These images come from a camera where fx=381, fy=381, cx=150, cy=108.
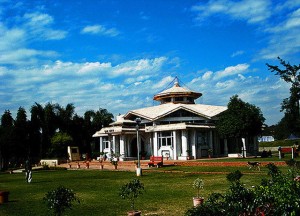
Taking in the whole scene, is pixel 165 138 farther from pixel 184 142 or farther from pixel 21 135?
pixel 21 135

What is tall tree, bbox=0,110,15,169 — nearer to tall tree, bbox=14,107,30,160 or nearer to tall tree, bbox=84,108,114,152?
tall tree, bbox=14,107,30,160

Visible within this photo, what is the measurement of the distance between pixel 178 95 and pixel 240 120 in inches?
590

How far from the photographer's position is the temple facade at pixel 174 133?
160 ft

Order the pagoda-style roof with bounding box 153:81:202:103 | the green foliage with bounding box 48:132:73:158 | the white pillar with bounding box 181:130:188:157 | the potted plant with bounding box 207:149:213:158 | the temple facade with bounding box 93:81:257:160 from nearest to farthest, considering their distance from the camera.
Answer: the white pillar with bounding box 181:130:188:157 → the temple facade with bounding box 93:81:257:160 → the potted plant with bounding box 207:149:213:158 → the pagoda-style roof with bounding box 153:81:202:103 → the green foliage with bounding box 48:132:73:158

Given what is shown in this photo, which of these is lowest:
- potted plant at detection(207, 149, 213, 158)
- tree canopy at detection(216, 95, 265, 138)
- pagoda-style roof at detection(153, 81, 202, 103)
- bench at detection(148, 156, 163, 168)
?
bench at detection(148, 156, 163, 168)

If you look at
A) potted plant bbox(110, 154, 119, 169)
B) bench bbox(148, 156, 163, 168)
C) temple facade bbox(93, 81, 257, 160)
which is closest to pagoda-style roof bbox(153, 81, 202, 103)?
temple facade bbox(93, 81, 257, 160)

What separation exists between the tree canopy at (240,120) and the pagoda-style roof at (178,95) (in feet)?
37.4

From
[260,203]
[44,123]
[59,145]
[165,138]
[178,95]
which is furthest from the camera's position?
[44,123]

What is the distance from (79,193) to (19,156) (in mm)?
46379

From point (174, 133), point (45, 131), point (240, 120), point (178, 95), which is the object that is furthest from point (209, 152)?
point (45, 131)

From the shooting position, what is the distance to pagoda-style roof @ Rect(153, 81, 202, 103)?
58.0 m

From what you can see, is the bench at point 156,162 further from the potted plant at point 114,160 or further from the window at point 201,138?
the window at point 201,138

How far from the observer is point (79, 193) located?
19.9m

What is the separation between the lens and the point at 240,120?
44.9 meters
